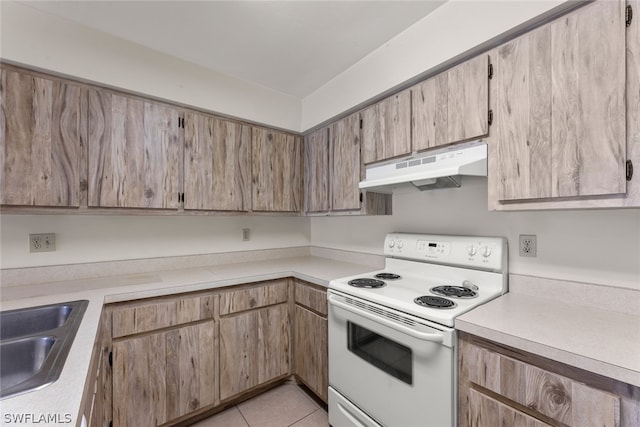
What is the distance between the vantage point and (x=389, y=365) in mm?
1288

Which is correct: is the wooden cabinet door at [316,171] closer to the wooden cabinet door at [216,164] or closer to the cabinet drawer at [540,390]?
the wooden cabinet door at [216,164]

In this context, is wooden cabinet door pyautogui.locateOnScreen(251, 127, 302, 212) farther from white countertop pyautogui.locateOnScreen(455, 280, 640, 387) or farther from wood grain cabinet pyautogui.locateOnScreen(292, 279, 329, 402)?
white countertop pyautogui.locateOnScreen(455, 280, 640, 387)

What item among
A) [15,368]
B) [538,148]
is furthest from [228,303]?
[538,148]

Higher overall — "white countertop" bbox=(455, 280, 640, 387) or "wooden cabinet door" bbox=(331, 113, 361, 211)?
"wooden cabinet door" bbox=(331, 113, 361, 211)

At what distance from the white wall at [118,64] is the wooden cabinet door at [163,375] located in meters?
1.56

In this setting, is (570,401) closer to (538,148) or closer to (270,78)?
A: (538,148)

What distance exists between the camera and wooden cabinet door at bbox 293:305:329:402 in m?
1.75

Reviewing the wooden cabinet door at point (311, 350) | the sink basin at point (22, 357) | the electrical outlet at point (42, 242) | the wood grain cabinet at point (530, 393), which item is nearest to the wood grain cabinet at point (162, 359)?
the sink basin at point (22, 357)

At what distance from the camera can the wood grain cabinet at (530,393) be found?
75 cm

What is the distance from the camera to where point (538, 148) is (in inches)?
43.6

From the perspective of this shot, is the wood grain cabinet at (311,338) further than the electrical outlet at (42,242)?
Yes

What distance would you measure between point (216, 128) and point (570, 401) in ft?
7.65

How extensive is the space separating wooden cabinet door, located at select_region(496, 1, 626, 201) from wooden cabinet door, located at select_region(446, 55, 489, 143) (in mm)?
62

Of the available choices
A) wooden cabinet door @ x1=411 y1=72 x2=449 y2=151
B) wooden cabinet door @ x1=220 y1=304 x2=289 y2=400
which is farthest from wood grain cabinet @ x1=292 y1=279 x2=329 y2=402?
wooden cabinet door @ x1=411 y1=72 x2=449 y2=151
